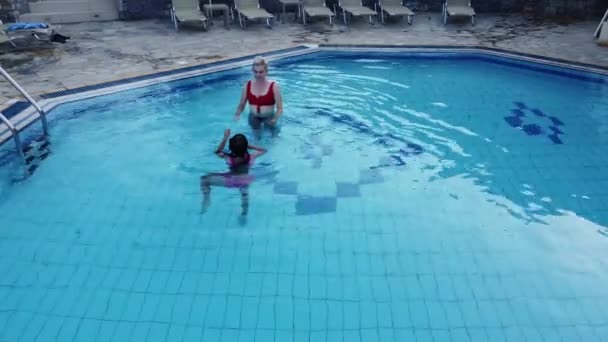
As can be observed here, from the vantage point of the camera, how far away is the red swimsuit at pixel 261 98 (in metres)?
6.19

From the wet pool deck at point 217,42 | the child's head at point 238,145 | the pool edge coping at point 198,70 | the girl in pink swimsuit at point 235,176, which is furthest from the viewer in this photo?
the wet pool deck at point 217,42

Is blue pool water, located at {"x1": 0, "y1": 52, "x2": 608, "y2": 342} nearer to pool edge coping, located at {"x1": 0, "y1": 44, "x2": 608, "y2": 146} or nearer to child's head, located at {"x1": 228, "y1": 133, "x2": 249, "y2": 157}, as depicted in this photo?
pool edge coping, located at {"x1": 0, "y1": 44, "x2": 608, "y2": 146}

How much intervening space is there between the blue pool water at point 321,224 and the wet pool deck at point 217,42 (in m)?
1.09

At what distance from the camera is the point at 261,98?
6215 mm

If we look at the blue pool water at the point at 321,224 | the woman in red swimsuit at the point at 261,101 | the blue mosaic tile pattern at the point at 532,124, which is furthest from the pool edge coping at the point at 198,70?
the woman in red swimsuit at the point at 261,101

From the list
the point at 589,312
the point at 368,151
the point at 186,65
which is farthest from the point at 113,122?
the point at 589,312

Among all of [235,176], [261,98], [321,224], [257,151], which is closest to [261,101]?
[261,98]

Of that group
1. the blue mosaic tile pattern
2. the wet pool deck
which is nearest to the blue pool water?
the blue mosaic tile pattern

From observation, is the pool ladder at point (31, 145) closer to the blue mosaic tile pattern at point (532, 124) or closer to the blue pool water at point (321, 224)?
the blue pool water at point (321, 224)

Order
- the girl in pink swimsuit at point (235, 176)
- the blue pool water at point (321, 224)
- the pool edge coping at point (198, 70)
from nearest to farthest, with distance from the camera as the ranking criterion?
the blue pool water at point (321, 224), the girl in pink swimsuit at point (235, 176), the pool edge coping at point (198, 70)

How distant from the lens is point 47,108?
257 inches

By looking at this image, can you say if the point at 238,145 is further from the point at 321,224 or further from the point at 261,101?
the point at 261,101

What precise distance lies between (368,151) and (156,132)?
255 centimetres

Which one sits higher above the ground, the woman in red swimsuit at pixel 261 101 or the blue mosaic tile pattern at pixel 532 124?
the woman in red swimsuit at pixel 261 101
